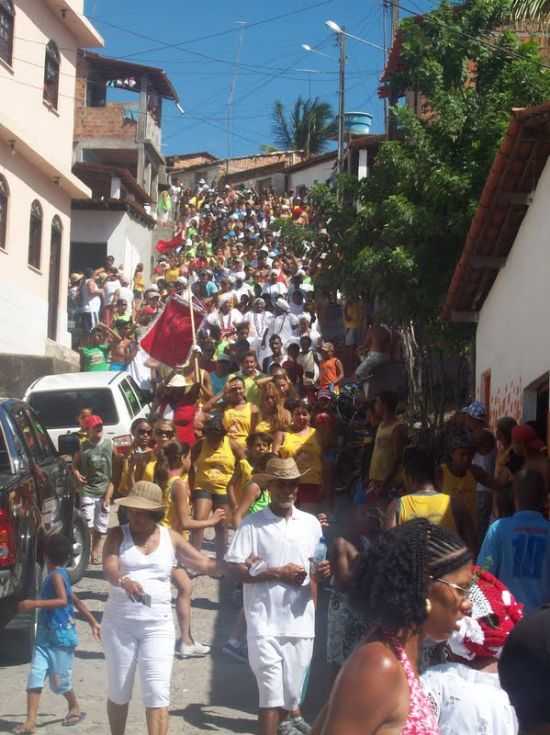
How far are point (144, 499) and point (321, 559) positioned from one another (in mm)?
1171

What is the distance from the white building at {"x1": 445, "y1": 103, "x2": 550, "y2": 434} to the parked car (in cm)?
423

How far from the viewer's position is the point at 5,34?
2220 centimetres

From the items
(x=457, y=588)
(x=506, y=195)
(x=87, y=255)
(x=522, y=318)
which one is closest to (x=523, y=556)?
(x=457, y=588)

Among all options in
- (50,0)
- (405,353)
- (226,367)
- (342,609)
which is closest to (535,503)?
(342,609)

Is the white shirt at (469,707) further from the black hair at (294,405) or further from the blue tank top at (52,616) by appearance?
the black hair at (294,405)

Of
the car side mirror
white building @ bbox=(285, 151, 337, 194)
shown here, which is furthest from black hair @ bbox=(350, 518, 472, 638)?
white building @ bbox=(285, 151, 337, 194)

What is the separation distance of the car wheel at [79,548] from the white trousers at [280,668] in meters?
5.01

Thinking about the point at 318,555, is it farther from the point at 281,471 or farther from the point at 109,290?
the point at 109,290

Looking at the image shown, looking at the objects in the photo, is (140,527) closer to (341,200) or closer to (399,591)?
(399,591)

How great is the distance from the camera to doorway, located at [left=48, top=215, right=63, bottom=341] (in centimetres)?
2586

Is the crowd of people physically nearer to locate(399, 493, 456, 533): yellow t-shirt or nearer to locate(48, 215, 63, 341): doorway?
locate(399, 493, 456, 533): yellow t-shirt

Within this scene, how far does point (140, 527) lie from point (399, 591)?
351cm

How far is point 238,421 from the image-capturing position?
43.2ft

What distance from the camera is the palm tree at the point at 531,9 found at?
41.5 ft
